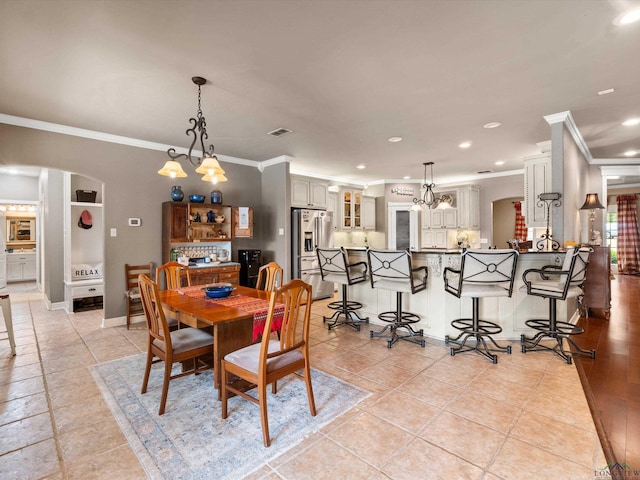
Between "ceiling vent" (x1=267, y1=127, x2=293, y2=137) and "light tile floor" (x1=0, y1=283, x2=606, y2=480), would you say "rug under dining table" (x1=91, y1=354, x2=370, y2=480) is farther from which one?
"ceiling vent" (x1=267, y1=127, x2=293, y2=137)

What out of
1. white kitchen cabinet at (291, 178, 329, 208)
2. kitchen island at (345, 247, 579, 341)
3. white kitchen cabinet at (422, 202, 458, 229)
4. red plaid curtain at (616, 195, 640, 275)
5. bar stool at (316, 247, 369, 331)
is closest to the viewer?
kitchen island at (345, 247, 579, 341)

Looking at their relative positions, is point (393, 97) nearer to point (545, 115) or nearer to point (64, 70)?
point (545, 115)

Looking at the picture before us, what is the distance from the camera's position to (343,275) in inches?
167

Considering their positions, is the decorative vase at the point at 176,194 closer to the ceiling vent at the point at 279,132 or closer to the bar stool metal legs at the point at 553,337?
the ceiling vent at the point at 279,132

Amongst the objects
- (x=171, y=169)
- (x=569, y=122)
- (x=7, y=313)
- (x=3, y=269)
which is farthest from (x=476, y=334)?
→ (x=3, y=269)

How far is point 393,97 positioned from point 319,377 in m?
2.89

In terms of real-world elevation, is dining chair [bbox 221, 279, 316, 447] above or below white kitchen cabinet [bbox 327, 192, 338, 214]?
below

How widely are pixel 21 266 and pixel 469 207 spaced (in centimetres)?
1181

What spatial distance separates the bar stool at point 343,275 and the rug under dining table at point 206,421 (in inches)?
58.1

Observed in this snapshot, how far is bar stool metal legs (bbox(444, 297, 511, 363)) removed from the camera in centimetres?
330

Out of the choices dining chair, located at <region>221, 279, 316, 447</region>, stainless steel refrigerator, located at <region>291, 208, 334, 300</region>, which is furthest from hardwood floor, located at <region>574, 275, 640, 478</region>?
stainless steel refrigerator, located at <region>291, 208, 334, 300</region>

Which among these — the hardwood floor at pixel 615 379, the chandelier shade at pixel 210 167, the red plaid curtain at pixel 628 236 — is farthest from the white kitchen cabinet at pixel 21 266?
the red plaid curtain at pixel 628 236

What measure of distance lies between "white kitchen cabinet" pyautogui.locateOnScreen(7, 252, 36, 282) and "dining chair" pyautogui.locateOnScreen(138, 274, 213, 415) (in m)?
9.06

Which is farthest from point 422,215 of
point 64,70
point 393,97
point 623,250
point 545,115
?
point 64,70
